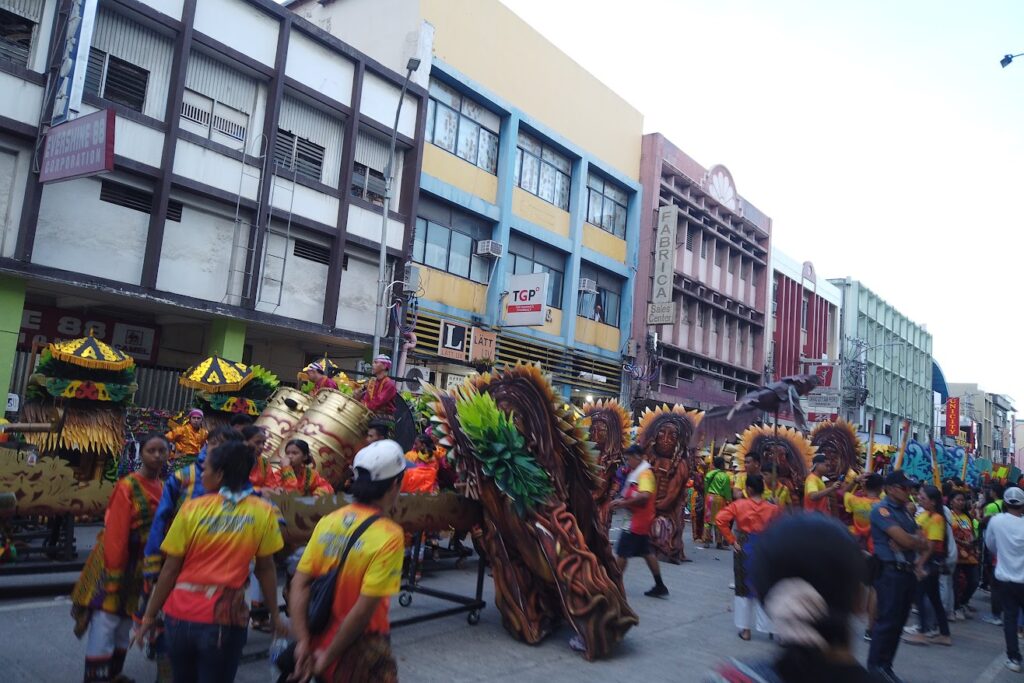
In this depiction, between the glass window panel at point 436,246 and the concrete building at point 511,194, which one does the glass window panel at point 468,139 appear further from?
the glass window panel at point 436,246

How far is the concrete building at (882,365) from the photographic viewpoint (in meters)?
46.7

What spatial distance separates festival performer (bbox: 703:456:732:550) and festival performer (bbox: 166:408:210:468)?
29.7ft

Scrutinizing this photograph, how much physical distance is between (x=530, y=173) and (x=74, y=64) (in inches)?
581

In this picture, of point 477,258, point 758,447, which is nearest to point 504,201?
point 477,258

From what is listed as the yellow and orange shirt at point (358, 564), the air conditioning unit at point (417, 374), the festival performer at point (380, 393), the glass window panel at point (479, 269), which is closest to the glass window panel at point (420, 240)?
the glass window panel at point (479, 269)

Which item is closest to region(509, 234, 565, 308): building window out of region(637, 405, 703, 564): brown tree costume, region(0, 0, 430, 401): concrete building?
region(0, 0, 430, 401): concrete building

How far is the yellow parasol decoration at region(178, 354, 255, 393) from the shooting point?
451 inches

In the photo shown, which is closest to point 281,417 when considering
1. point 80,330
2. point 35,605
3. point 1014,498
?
point 35,605

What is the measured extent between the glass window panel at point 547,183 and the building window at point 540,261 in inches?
66.3

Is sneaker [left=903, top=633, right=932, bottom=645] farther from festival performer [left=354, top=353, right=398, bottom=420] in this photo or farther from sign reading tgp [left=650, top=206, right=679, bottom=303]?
sign reading tgp [left=650, top=206, right=679, bottom=303]

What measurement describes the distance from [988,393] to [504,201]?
77.9 metres

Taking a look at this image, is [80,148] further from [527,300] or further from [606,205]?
[606,205]

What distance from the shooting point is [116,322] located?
16.4m

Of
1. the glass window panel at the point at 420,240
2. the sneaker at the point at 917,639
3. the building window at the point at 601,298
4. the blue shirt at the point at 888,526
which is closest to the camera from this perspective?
the blue shirt at the point at 888,526
